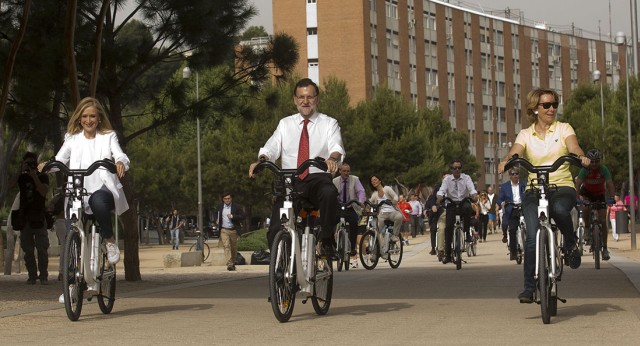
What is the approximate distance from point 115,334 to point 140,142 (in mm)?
67689

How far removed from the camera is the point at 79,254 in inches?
430

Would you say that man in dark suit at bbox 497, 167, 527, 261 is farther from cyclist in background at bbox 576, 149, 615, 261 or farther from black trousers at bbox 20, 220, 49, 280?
black trousers at bbox 20, 220, 49, 280

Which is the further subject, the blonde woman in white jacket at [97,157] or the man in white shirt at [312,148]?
the blonde woman in white jacket at [97,157]

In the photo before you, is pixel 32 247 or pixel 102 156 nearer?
pixel 102 156

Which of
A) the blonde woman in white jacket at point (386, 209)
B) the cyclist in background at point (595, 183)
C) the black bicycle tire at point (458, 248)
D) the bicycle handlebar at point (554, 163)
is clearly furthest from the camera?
the blonde woman in white jacket at point (386, 209)

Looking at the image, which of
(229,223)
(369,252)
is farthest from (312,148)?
(229,223)

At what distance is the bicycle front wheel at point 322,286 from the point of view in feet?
35.6

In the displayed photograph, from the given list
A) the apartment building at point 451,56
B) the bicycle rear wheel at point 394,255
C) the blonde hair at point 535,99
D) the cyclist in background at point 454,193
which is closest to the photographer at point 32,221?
the cyclist in background at point 454,193

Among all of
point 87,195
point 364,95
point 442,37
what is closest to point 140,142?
point 364,95

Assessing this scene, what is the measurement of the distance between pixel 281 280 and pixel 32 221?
9500 mm

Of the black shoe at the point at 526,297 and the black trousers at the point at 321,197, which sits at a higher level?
the black trousers at the point at 321,197

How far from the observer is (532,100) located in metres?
11.0

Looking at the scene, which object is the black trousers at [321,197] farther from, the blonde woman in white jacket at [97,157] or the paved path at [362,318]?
the blonde woman in white jacket at [97,157]

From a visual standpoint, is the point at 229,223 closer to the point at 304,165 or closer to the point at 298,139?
the point at 298,139
